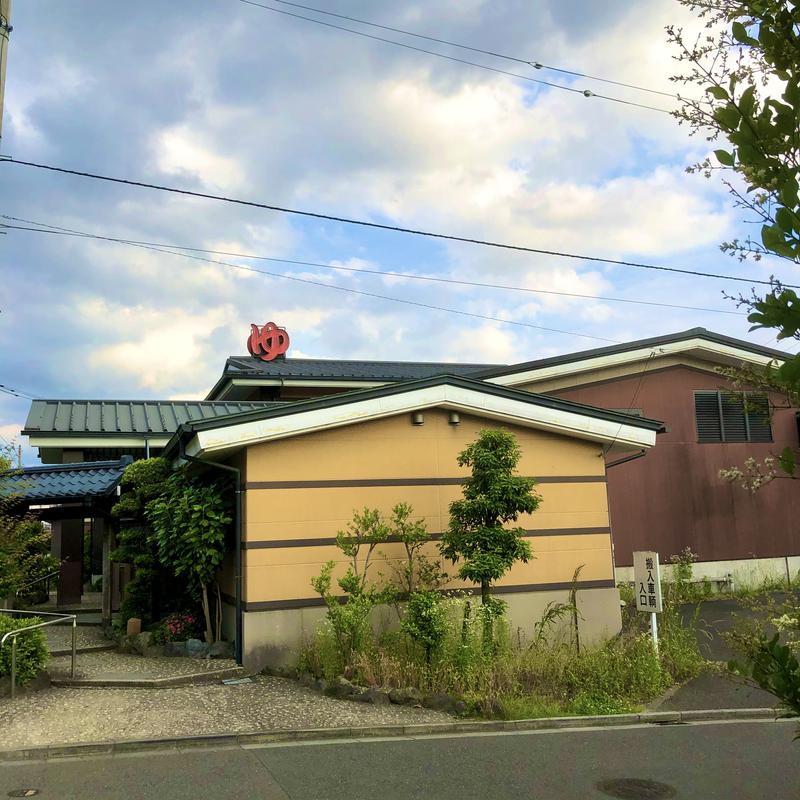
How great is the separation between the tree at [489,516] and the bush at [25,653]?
506cm

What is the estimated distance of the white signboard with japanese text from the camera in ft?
31.1

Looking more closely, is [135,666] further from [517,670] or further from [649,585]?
[649,585]

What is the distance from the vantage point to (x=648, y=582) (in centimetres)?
965

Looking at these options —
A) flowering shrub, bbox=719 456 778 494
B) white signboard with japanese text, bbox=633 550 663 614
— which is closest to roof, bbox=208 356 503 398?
white signboard with japanese text, bbox=633 550 663 614

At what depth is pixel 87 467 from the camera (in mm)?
14078

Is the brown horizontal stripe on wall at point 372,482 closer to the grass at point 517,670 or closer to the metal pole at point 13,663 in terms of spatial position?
the grass at point 517,670

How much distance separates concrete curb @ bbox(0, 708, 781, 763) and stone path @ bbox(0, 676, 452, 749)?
5.2 inches

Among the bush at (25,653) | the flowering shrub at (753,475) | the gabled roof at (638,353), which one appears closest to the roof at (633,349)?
the gabled roof at (638,353)

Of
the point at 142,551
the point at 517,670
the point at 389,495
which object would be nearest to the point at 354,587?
the point at 389,495

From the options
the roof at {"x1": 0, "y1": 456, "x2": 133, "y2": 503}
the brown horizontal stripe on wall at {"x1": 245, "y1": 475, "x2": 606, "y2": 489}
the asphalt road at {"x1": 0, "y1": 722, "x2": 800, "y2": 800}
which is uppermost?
the roof at {"x1": 0, "y1": 456, "x2": 133, "y2": 503}

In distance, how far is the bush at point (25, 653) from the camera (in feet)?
27.8

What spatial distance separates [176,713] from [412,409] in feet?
16.7

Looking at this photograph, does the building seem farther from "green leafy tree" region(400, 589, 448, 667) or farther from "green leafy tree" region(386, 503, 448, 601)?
"green leafy tree" region(400, 589, 448, 667)

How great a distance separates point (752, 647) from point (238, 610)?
8.19m
